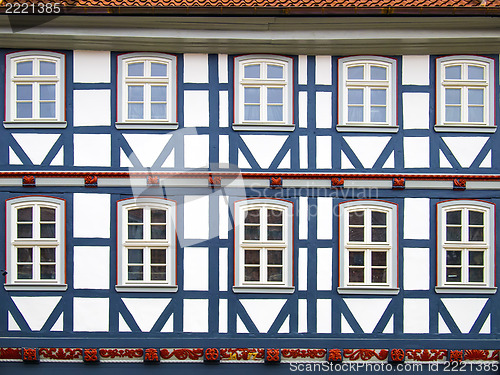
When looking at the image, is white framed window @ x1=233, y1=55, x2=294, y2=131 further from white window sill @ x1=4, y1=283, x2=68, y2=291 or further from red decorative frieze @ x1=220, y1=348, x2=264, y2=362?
white window sill @ x1=4, y1=283, x2=68, y2=291

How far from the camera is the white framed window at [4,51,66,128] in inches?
269

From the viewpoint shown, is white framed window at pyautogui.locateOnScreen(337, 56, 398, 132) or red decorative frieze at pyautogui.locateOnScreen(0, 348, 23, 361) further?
white framed window at pyautogui.locateOnScreen(337, 56, 398, 132)

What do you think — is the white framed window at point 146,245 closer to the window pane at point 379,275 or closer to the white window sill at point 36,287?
the white window sill at point 36,287

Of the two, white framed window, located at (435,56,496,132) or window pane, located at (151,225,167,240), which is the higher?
white framed window, located at (435,56,496,132)

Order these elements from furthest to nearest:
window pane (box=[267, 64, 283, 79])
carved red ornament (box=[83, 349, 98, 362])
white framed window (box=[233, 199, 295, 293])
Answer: window pane (box=[267, 64, 283, 79]), white framed window (box=[233, 199, 295, 293]), carved red ornament (box=[83, 349, 98, 362])

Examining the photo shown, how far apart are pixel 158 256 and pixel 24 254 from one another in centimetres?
242

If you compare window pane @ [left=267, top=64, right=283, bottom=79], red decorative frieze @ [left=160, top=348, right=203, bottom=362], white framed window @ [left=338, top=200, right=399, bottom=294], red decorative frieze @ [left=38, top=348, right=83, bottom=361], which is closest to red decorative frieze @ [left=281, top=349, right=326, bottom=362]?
white framed window @ [left=338, top=200, right=399, bottom=294]

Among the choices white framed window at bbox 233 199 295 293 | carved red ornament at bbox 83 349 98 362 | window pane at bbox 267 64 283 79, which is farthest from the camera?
window pane at bbox 267 64 283 79

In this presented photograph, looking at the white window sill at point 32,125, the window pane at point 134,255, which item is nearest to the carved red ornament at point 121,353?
the window pane at point 134,255

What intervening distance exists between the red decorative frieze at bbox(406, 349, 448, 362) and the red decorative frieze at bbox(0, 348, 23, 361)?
6.95m

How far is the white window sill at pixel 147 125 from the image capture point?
6.80 metres

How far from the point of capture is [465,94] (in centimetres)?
692

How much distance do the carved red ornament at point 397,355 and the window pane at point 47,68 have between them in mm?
7936

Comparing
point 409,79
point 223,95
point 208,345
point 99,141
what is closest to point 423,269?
point 409,79
